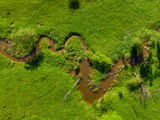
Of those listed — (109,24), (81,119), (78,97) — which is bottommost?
(81,119)

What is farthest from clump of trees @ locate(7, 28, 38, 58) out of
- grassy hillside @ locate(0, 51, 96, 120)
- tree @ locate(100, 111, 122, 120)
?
tree @ locate(100, 111, 122, 120)

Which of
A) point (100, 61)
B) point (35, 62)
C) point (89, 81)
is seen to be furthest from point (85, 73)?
point (35, 62)

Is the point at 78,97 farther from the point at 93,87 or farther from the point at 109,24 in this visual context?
the point at 109,24

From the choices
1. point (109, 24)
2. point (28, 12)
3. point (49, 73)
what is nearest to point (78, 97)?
point (49, 73)

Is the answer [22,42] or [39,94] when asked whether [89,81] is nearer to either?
[39,94]

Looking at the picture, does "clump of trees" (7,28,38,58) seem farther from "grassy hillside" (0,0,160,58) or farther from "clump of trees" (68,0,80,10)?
"clump of trees" (68,0,80,10)

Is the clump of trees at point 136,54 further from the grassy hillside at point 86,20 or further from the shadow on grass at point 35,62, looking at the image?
the shadow on grass at point 35,62

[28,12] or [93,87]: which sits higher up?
[28,12]
